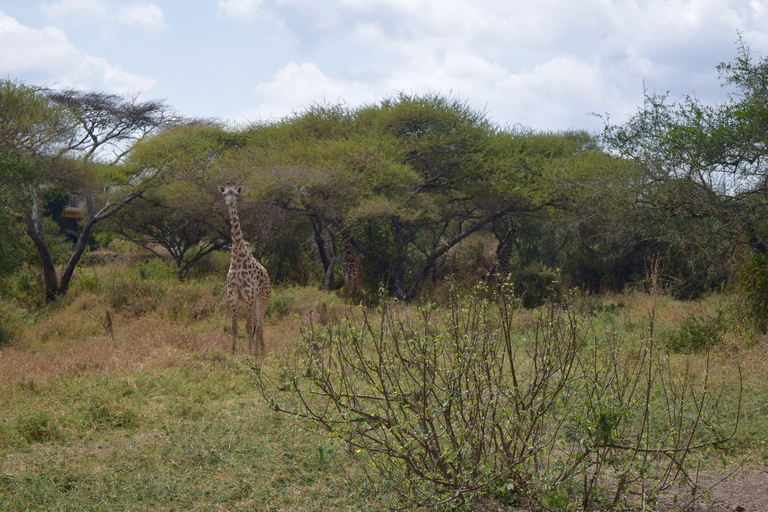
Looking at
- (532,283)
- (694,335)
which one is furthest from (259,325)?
(532,283)

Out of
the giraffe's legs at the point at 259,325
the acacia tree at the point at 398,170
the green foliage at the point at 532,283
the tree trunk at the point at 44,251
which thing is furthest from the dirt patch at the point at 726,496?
the tree trunk at the point at 44,251

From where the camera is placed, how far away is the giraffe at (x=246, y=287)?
10633 millimetres

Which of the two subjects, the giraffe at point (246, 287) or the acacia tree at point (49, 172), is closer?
the giraffe at point (246, 287)

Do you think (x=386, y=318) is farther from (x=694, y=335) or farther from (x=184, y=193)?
(x=184, y=193)

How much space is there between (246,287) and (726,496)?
777 cm

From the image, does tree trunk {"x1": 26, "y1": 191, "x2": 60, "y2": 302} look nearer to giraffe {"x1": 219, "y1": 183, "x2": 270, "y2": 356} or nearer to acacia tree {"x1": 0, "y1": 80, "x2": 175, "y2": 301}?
acacia tree {"x1": 0, "y1": 80, "x2": 175, "y2": 301}

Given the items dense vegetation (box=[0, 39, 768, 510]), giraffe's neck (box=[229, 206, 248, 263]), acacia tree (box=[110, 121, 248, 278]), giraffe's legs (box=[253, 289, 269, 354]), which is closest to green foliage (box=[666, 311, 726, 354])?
dense vegetation (box=[0, 39, 768, 510])

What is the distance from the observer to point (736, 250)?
428 inches

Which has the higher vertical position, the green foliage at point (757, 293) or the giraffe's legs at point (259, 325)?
the green foliage at point (757, 293)

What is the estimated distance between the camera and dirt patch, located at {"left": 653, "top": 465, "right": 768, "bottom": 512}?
449cm

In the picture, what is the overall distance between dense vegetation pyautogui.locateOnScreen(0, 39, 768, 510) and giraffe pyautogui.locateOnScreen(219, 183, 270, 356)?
22.6 inches

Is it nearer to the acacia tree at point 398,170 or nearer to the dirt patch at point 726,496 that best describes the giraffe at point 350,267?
the acacia tree at point 398,170

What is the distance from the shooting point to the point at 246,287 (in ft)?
35.2

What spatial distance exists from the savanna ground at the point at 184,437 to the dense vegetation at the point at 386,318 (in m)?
0.04
